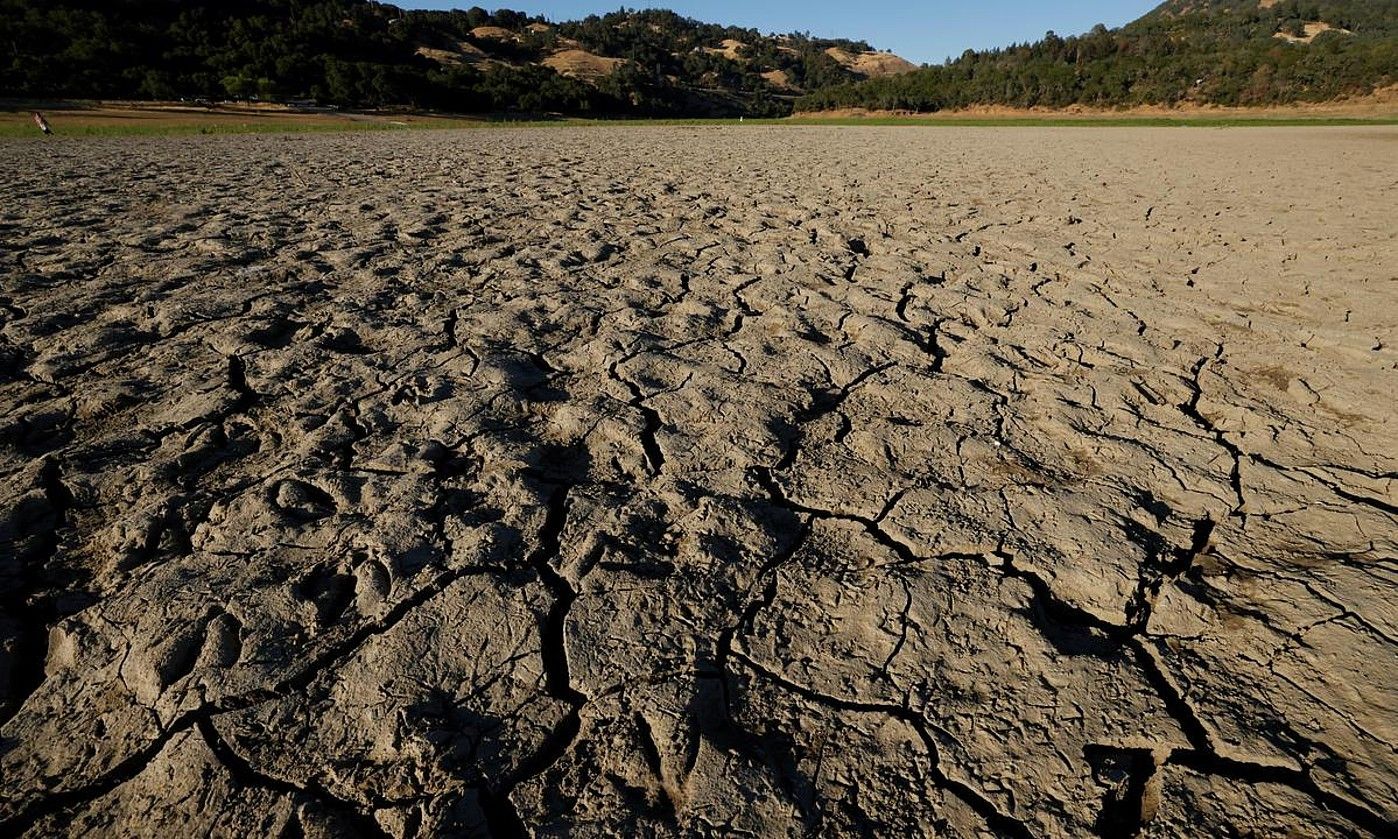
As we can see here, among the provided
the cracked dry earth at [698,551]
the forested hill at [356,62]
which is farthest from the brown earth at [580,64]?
the cracked dry earth at [698,551]

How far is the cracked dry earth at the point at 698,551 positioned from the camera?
116 centimetres

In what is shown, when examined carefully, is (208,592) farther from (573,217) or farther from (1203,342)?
(573,217)

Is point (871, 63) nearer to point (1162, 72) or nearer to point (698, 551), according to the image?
point (1162, 72)

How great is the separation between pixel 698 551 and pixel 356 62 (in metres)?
42.0

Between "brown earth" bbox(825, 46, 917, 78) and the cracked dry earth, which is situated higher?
"brown earth" bbox(825, 46, 917, 78)

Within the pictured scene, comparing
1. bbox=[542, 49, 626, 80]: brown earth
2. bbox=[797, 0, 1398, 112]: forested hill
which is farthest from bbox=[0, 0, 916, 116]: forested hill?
bbox=[797, 0, 1398, 112]: forested hill

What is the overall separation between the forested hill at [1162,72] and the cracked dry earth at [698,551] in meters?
33.3

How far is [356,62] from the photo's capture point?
33.3 m

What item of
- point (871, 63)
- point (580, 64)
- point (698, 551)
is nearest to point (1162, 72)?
point (698, 551)

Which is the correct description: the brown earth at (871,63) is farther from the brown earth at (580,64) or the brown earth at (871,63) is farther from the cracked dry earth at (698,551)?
the cracked dry earth at (698,551)

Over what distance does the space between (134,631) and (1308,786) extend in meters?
2.49

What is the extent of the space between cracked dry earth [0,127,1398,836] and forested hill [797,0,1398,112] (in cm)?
3335

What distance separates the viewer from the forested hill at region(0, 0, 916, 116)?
26.6m

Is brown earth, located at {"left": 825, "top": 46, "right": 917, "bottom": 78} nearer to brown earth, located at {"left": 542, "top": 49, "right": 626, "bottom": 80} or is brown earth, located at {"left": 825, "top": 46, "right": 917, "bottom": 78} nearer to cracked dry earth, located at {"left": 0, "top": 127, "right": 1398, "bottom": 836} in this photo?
brown earth, located at {"left": 542, "top": 49, "right": 626, "bottom": 80}
